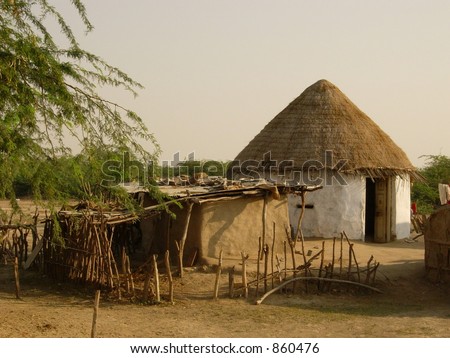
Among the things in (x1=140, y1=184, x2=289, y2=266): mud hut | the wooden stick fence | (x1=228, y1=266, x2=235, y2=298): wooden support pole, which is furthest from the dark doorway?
(x1=228, y1=266, x2=235, y2=298): wooden support pole

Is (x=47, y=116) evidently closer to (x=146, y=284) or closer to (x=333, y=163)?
(x=146, y=284)

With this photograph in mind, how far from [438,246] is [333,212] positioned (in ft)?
15.2

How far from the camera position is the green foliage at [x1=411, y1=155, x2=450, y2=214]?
87.9ft

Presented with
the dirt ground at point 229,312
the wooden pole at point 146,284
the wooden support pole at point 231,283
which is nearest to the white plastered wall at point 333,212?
the dirt ground at point 229,312

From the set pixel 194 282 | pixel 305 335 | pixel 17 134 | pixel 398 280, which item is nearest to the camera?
pixel 17 134

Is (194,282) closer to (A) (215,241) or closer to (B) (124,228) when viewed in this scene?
(A) (215,241)

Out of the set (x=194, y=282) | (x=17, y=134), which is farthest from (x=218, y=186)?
(x=17, y=134)

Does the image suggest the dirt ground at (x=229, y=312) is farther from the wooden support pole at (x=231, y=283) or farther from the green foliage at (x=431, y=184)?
the green foliage at (x=431, y=184)

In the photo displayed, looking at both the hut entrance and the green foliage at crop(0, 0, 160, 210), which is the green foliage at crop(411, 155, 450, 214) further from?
the green foliage at crop(0, 0, 160, 210)

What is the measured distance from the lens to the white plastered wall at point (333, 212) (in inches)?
629

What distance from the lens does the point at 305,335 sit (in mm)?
8406

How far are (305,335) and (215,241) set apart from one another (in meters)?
3.96

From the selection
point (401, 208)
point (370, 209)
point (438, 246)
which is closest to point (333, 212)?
point (401, 208)

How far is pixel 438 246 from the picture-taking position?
1156 centimetres
